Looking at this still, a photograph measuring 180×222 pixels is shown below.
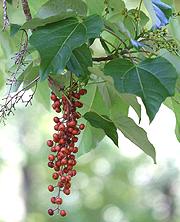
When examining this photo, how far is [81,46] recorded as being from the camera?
1.98 feet

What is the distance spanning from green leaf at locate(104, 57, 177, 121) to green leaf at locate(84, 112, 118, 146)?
9 centimetres

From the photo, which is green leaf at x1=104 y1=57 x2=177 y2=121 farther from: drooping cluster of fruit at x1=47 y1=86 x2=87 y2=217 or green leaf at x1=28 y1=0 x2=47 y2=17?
green leaf at x1=28 y1=0 x2=47 y2=17

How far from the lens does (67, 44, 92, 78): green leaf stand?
60 centimetres

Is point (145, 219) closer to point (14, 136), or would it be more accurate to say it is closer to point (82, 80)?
point (14, 136)

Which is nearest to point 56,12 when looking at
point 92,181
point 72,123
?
point 72,123

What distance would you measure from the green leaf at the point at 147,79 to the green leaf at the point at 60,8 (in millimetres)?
98

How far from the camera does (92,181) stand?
4188 mm

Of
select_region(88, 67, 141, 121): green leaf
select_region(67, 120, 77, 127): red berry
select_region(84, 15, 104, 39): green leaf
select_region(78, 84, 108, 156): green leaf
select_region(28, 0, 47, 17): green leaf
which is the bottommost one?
select_region(78, 84, 108, 156): green leaf

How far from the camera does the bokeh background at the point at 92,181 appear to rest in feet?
12.9

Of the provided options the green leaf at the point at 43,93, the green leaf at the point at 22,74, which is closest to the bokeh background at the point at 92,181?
the green leaf at the point at 43,93

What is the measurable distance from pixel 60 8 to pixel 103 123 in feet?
0.45

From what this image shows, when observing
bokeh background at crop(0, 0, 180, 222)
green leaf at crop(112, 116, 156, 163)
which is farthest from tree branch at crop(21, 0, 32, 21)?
bokeh background at crop(0, 0, 180, 222)

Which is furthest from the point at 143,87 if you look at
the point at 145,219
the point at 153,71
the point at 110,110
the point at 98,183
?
the point at 98,183

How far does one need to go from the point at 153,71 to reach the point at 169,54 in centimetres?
6
